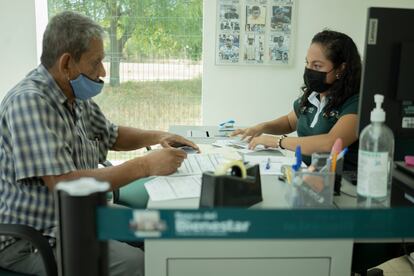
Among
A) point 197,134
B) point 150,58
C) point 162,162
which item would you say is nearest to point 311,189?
point 162,162

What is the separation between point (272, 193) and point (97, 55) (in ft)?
2.55

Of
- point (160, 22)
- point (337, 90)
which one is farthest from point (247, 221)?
point (160, 22)

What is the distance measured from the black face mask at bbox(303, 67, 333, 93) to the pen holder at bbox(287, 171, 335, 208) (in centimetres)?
85

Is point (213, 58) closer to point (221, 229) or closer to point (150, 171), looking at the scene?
point (150, 171)

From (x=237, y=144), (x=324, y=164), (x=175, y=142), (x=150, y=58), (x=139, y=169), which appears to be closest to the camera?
(x=324, y=164)

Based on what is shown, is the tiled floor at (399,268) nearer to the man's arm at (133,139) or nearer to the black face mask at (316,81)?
the black face mask at (316,81)

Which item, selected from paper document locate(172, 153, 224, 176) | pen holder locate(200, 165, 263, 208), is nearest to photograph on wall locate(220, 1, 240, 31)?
paper document locate(172, 153, 224, 176)

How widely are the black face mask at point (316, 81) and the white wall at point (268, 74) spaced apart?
160 cm

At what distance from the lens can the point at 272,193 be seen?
50.8 inches

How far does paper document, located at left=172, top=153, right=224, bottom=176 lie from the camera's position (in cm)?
150

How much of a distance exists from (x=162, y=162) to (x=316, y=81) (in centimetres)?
84

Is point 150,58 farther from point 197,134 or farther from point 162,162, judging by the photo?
point 162,162

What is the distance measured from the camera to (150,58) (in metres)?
3.61

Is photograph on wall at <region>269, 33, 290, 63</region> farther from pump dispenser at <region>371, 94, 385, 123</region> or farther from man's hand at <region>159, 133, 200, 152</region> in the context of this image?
pump dispenser at <region>371, 94, 385, 123</region>
